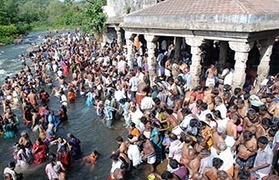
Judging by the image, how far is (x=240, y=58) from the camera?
9.20 metres

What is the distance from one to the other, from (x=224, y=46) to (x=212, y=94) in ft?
18.8

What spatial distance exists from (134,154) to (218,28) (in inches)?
185

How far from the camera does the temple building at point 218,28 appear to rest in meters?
9.00

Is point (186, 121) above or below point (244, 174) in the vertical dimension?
above

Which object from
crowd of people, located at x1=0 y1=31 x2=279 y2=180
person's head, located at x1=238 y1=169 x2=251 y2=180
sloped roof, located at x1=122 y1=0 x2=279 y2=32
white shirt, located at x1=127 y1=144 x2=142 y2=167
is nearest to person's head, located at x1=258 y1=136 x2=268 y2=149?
crowd of people, located at x1=0 y1=31 x2=279 y2=180

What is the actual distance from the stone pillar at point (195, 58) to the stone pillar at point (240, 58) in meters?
1.39

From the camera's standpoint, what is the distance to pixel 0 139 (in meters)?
11.1

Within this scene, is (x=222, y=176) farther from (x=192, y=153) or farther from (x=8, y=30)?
(x=8, y=30)

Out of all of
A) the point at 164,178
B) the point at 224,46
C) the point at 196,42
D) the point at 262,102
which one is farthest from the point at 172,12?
the point at 164,178

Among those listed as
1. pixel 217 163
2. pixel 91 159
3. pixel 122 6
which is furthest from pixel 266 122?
pixel 122 6

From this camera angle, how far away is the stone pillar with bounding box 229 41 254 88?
9031mm

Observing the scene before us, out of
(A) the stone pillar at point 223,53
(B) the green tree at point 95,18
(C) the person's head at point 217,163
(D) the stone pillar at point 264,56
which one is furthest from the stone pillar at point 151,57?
(B) the green tree at point 95,18

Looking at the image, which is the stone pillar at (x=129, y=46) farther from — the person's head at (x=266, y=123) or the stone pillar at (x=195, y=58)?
the person's head at (x=266, y=123)

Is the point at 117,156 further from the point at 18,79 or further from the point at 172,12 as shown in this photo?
the point at 18,79
